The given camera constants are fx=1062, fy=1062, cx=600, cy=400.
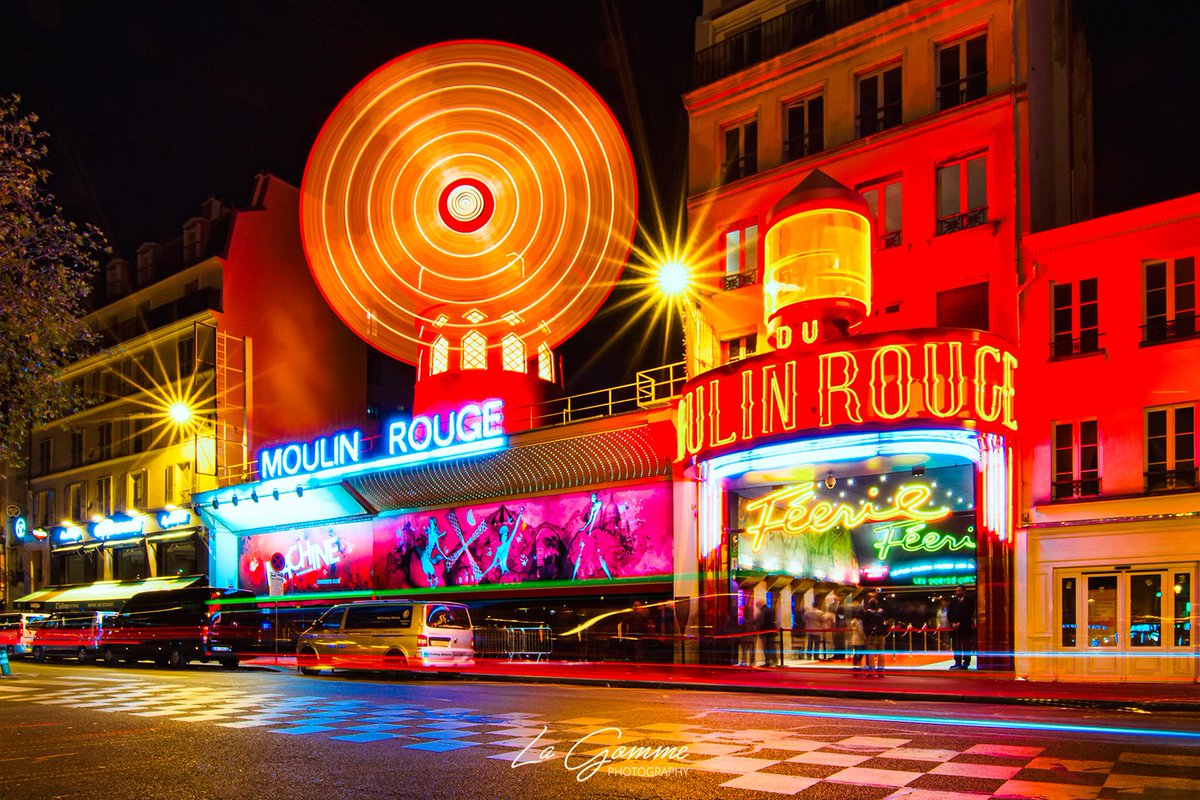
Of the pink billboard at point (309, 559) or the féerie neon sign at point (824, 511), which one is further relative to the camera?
the pink billboard at point (309, 559)

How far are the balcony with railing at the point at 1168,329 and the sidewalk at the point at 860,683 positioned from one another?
256 inches

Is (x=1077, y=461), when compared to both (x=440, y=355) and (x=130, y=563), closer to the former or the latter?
(x=440, y=355)

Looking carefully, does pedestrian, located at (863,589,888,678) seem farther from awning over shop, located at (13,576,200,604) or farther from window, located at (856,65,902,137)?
awning over shop, located at (13,576,200,604)

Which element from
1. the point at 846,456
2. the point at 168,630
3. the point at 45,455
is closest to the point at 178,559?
the point at 45,455

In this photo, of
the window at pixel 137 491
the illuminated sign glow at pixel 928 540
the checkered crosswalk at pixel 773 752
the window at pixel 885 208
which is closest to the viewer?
the checkered crosswalk at pixel 773 752

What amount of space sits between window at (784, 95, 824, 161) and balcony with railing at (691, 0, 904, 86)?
146 cm

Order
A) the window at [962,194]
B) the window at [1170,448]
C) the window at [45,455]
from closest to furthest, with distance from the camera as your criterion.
→ the window at [1170,448]
the window at [962,194]
the window at [45,455]

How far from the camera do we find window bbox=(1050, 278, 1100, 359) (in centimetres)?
2170

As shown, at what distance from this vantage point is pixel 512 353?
35.2m

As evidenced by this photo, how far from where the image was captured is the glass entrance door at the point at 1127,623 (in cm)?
1995

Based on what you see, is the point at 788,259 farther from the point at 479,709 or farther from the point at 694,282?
the point at 479,709

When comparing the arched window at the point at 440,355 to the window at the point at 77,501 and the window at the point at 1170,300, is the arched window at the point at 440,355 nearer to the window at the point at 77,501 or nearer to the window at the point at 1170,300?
the window at the point at 1170,300

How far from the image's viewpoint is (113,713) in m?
14.4

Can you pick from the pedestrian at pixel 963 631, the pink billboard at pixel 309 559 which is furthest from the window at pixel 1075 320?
the pink billboard at pixel 309 559
